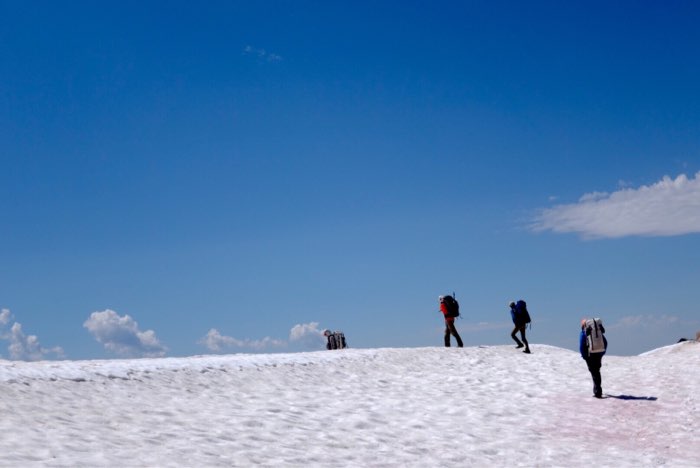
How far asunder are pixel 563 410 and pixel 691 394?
17.3 feet

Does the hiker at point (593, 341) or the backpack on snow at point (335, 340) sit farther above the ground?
the backpack on snow at point (335, 340)

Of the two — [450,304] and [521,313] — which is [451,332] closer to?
[450,304]

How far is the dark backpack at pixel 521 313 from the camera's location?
29.9 meters

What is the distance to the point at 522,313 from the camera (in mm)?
30062

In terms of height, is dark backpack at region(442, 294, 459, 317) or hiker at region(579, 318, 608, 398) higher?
dark backpack at region(442, 294, 459, 317)

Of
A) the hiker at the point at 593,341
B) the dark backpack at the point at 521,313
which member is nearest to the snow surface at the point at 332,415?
the hiker at the point at 593,341

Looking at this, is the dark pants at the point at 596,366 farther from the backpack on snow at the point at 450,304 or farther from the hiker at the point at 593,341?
the backpack on snow at the point at 450,304

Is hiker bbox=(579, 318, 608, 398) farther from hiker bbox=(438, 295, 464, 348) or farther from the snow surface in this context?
hiker bbox=(438, 295, 464, 348)

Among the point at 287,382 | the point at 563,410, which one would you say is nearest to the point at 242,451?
the point at 287,382

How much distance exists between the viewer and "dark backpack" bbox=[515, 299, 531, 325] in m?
29.9

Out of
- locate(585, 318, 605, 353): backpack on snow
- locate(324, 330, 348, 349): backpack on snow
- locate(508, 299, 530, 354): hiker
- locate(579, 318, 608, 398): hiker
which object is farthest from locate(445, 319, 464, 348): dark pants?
locate(585, 318, 605, 353): backpack on snow

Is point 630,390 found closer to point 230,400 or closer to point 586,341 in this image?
point 586,341

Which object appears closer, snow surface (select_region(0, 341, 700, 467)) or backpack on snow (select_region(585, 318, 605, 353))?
snow surface (select_region(0, 341, 700, 467))

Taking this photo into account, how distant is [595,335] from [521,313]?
35.8 ft
